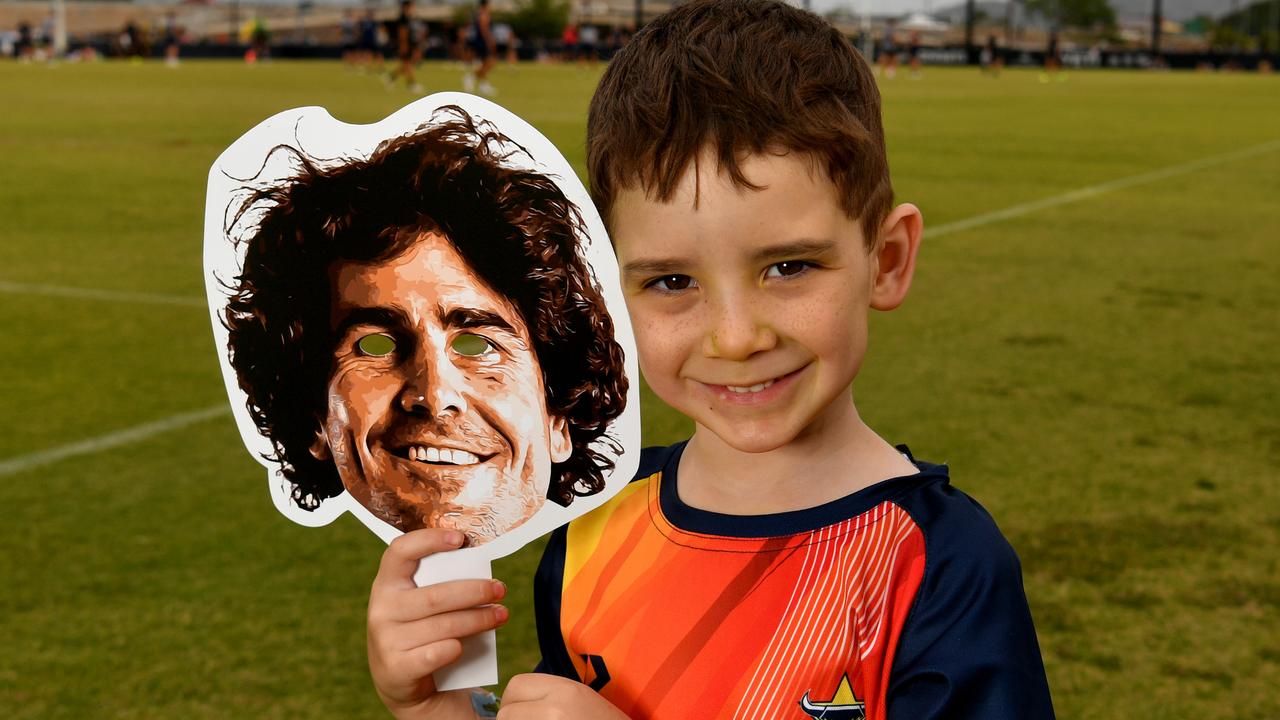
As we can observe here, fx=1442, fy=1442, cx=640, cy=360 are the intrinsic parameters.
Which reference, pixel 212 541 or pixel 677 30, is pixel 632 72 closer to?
pixel 677 30

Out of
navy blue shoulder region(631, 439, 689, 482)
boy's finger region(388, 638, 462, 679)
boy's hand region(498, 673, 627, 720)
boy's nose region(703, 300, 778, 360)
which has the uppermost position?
boy's nose region(703, 300, 778, 360)

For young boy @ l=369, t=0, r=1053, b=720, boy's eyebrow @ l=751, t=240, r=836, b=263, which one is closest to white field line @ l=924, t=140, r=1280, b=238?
young boy @ l=369, t=0, r=1053, b=720

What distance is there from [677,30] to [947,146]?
45.6ft

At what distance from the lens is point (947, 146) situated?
14.7 m

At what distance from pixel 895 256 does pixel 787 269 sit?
18 cm

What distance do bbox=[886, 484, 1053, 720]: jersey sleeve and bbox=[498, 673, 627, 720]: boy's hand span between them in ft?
0.83

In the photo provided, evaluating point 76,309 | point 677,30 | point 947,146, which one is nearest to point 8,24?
point 947,146

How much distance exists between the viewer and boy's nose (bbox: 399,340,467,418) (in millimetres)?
1319

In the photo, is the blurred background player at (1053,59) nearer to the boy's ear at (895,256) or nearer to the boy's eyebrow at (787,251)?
the boy's ear at (895,256)

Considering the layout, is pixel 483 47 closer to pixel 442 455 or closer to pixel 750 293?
pixel 442 455

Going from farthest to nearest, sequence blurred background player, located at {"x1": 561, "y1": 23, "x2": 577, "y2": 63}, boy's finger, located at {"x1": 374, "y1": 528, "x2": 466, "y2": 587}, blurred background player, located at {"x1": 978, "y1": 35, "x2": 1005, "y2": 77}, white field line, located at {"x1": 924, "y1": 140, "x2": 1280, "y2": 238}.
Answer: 1. blurred background player, located at {"x1": 561, "y1": 23, "x2": 577, "y2": 63}
2. blurred background player, located at {"x1": 978, "y1": 35, "x2": 1005, "y2": 77}
3. white field line, located at {"x1": 924, "y1": 140, "x2": 1280, "y2": 238}
4. boy's finger, located at {"x1": 374, "y1": 528, "x2": 466, "y2": 587}

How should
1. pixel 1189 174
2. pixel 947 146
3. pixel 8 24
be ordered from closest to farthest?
pixel 1189 174
pixel 947 146
pixel 8 24

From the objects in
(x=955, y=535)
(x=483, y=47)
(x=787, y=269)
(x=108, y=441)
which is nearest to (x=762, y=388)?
(x=787, y=269)

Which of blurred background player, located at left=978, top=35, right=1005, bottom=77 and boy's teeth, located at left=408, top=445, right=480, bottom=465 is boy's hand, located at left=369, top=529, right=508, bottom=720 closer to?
boy's teeth, located at left=408, top=445, right=480, bottom=465
